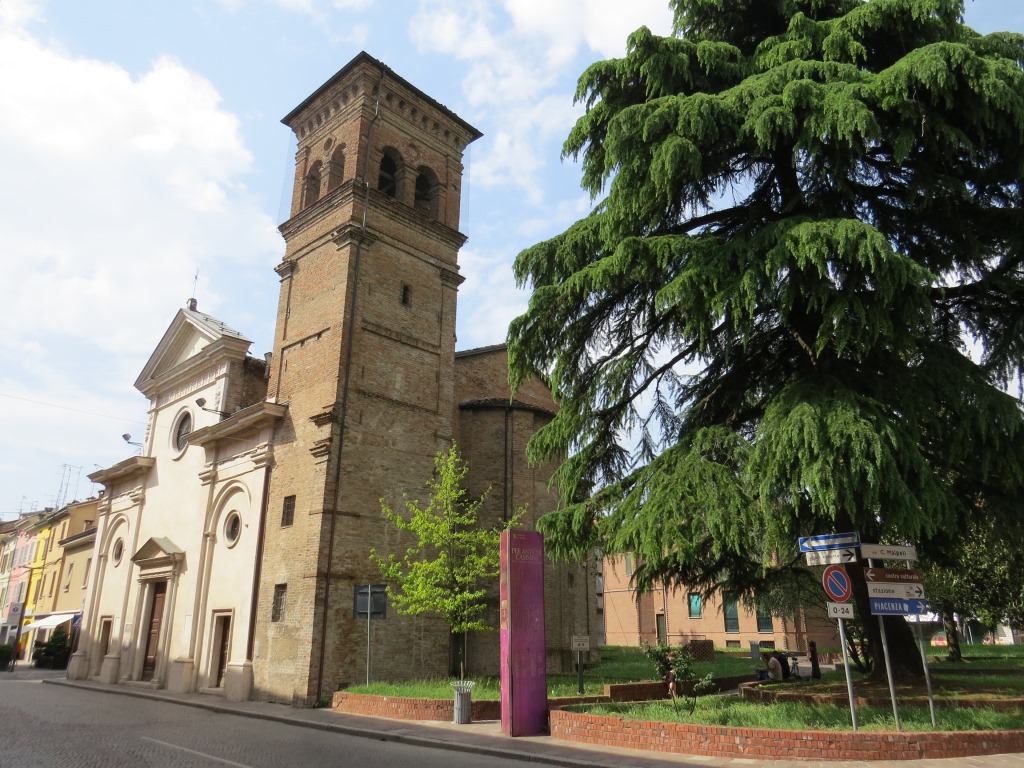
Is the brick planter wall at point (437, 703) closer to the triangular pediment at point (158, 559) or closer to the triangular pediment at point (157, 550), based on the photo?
the triangular pediment at point (158, 559)

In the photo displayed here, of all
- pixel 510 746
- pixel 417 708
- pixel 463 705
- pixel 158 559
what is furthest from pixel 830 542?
pixel 158 559

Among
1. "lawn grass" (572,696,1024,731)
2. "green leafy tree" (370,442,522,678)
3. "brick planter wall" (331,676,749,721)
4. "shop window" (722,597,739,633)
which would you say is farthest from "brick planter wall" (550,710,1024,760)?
"shop window" (722,597,739,633)

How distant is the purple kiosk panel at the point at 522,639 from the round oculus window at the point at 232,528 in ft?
37.9

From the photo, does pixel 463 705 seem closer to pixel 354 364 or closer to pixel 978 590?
pixel 354 364

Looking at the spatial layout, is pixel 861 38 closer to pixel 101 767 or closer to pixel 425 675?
pixel 101 767

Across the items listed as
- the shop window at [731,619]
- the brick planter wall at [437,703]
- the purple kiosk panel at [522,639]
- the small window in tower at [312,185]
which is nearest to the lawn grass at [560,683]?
the brick planter wall at [437,703]

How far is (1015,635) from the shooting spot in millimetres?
45156

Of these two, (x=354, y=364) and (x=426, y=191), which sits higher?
(x=426, y=191)

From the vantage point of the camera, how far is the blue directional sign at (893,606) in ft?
28.6

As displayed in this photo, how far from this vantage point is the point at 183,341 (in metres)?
25.5

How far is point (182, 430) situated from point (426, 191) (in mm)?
11633

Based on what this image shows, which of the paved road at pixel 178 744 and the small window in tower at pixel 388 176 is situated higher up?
the small window in tower at pixel 388 176

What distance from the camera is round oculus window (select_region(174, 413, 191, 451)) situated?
954 inches

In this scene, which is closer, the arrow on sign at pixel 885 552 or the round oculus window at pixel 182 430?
the arrow on sign at pixel 885 552
